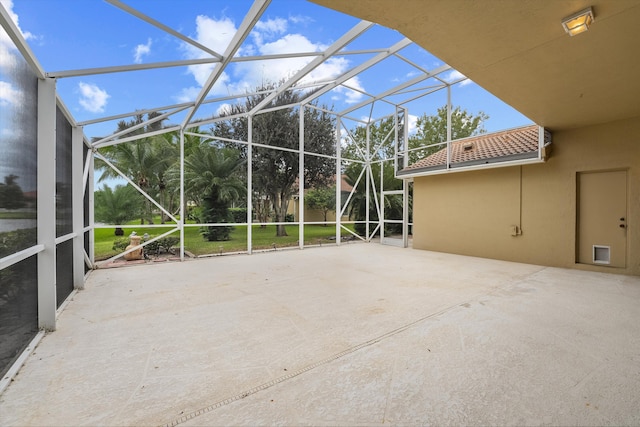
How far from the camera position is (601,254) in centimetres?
579

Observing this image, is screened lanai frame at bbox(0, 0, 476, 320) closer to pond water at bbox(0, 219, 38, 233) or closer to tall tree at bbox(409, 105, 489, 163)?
pond water at bbox(0, 219, 38, 233)

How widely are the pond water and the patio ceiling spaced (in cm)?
302

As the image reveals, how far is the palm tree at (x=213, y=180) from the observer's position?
32.6ft

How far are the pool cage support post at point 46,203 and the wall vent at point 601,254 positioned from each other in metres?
9.24

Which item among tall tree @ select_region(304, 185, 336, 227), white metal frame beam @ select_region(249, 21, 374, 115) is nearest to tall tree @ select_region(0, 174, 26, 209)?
white metal frame beam @ select_region(249, 21, 374, 115)

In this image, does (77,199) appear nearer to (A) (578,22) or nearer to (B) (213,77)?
(B) (213,77)

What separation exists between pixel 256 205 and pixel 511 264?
10958 millimetres

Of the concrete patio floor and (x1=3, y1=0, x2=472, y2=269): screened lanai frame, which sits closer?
the concrete patio floor

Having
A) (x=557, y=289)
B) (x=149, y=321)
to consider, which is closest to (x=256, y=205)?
(x=149, y=321)

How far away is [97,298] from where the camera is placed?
13.0 ft

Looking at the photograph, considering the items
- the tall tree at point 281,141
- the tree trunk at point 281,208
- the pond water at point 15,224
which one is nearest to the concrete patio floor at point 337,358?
the pond water at point 15,224

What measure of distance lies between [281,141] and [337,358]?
429 inches

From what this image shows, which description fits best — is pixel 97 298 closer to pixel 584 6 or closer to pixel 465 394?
pixel 465 394

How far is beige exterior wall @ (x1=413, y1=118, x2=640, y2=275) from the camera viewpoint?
5.43m
